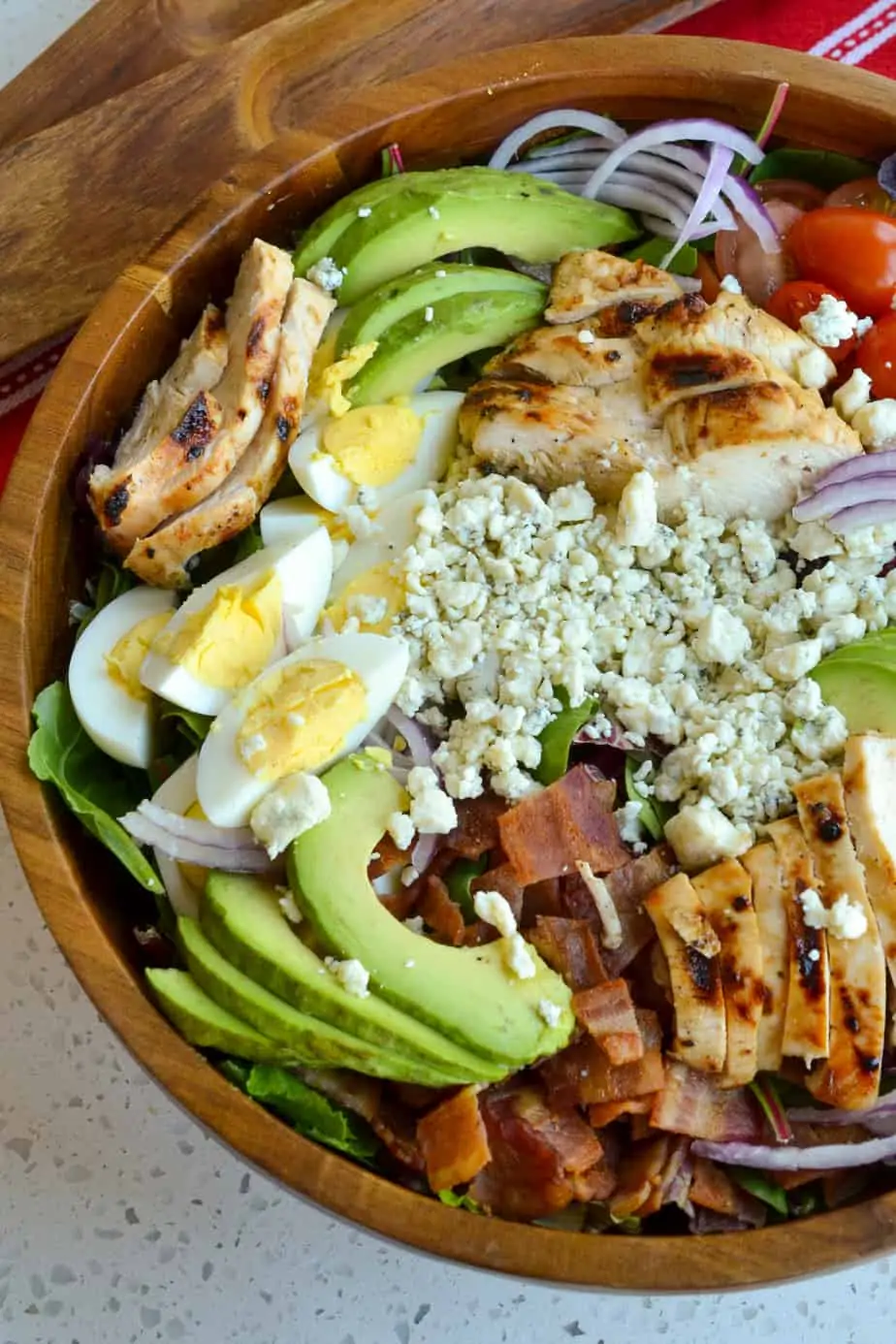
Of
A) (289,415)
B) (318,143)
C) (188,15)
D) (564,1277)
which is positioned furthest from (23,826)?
(188,15)

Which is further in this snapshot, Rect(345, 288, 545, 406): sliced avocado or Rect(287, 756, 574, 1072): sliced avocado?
Rect(345, 288, 545, 406): sliced avocado

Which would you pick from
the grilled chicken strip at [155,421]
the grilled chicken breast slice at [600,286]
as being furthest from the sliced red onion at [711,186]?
the grilled chicken strip at [155,421]

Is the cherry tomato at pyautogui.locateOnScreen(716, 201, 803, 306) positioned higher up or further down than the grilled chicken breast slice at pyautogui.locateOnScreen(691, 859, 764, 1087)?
higher up

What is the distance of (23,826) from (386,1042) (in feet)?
2.25

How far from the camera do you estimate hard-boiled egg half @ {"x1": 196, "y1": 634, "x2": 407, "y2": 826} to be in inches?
84.1

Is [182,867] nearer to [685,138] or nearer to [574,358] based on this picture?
[574,358]

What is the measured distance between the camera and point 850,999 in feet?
6.77

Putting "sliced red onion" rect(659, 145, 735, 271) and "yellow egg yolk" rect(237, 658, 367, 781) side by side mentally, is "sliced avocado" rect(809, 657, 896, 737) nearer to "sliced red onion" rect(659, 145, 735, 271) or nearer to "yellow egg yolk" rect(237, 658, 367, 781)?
"yellow egg yolk" rect(237, 658, 367, 781)

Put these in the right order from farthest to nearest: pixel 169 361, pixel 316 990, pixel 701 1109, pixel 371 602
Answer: pixel 169 361, pixel 371 602, pixel 701 1109, pixel 316 990

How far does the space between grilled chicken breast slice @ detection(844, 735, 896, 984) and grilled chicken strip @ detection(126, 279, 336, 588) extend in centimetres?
111

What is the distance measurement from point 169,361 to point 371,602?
652 mm

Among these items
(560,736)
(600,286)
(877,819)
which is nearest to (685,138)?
(600,286)

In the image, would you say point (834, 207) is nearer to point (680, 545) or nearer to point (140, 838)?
point (680, 545)

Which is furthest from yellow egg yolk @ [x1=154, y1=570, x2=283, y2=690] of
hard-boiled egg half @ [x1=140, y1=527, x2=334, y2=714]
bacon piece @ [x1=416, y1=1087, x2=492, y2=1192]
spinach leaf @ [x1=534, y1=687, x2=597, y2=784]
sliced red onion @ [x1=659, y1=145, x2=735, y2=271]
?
sliced red onion @ [x1=659, y1=145, x2=735, y2=271]
